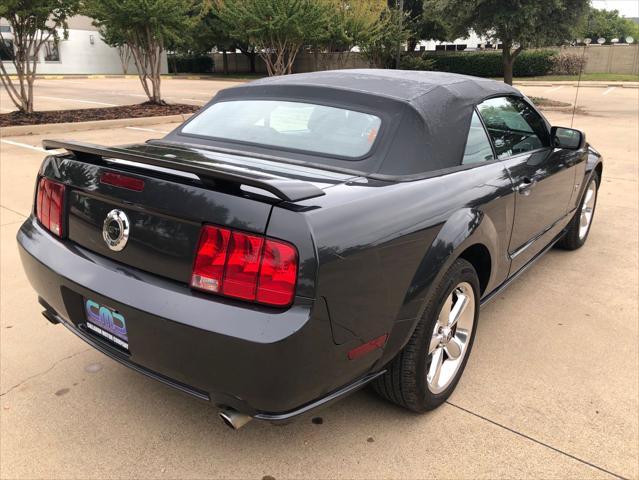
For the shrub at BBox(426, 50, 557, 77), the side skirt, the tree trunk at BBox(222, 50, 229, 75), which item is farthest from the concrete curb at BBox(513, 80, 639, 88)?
the side skirt

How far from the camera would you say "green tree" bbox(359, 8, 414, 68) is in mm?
27344

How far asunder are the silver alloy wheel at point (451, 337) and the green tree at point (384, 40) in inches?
1023

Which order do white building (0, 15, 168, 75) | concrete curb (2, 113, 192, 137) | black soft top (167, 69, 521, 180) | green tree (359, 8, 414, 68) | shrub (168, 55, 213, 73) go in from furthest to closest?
shrub (168, 55, 213, 73) → white building (0, 15, 168, 75) → green tree (359, 8, 414, 68) → concrete curb (2, 113, 192, 137) → black soft top (167, 69, 521, 180)

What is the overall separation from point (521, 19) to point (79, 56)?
33108 millimetres

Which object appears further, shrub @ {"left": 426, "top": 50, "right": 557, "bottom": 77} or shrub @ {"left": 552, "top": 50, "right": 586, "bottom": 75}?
shrub @ {"left": 552, "top": 50, "right": 586, "bottom": 75}

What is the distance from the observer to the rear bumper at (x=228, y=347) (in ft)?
5.86

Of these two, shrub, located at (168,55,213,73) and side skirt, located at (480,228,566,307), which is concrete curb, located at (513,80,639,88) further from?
side skirt, located at (480,228,566,307)

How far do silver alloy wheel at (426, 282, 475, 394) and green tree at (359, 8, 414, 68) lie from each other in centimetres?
2600

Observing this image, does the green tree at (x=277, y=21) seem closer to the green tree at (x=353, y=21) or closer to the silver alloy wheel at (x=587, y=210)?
the green tree at (x=353, y=21)

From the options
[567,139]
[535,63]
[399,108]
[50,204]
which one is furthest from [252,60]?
[50,204]

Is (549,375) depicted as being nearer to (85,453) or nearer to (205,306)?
(205,306)

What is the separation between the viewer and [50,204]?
2.51 meters

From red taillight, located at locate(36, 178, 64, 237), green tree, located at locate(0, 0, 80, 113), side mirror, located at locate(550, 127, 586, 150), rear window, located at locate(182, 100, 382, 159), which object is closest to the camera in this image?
red taillight, located at locate(36, 178, 64, 237)

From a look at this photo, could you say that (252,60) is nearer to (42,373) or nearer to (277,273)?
(42,373)
